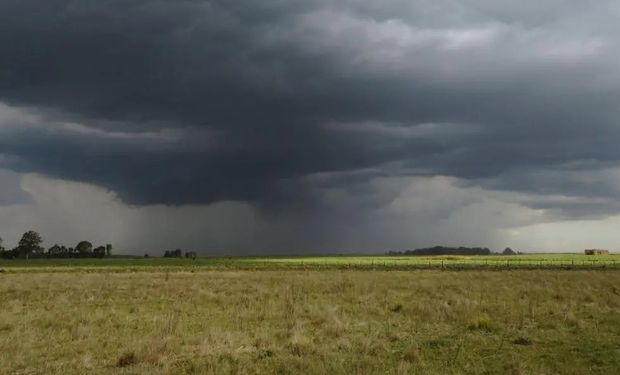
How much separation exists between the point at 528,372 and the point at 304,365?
17.0ft

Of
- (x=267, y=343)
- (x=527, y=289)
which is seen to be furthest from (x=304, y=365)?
(x=527, y=289)

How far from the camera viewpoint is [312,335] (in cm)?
1936

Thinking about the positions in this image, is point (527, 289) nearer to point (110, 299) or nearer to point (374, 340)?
point (374, 340)

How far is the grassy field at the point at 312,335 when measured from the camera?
46.6 ft

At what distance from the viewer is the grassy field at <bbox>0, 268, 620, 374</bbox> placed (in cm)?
1420

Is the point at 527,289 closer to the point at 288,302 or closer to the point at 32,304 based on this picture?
the point at 288,302

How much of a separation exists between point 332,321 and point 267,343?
4.94m

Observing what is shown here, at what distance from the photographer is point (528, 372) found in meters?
12.9

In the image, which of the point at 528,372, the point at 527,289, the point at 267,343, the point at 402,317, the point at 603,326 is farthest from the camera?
the point at 527,289

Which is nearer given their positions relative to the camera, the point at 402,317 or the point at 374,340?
the point at 374,340

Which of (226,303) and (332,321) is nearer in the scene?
(332,321)

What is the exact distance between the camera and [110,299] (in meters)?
32.9

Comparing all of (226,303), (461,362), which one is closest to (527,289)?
(226,303)

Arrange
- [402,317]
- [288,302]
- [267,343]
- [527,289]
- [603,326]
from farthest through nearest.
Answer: [527,289], [288,302], [402,317], [603,326], [267,343]
